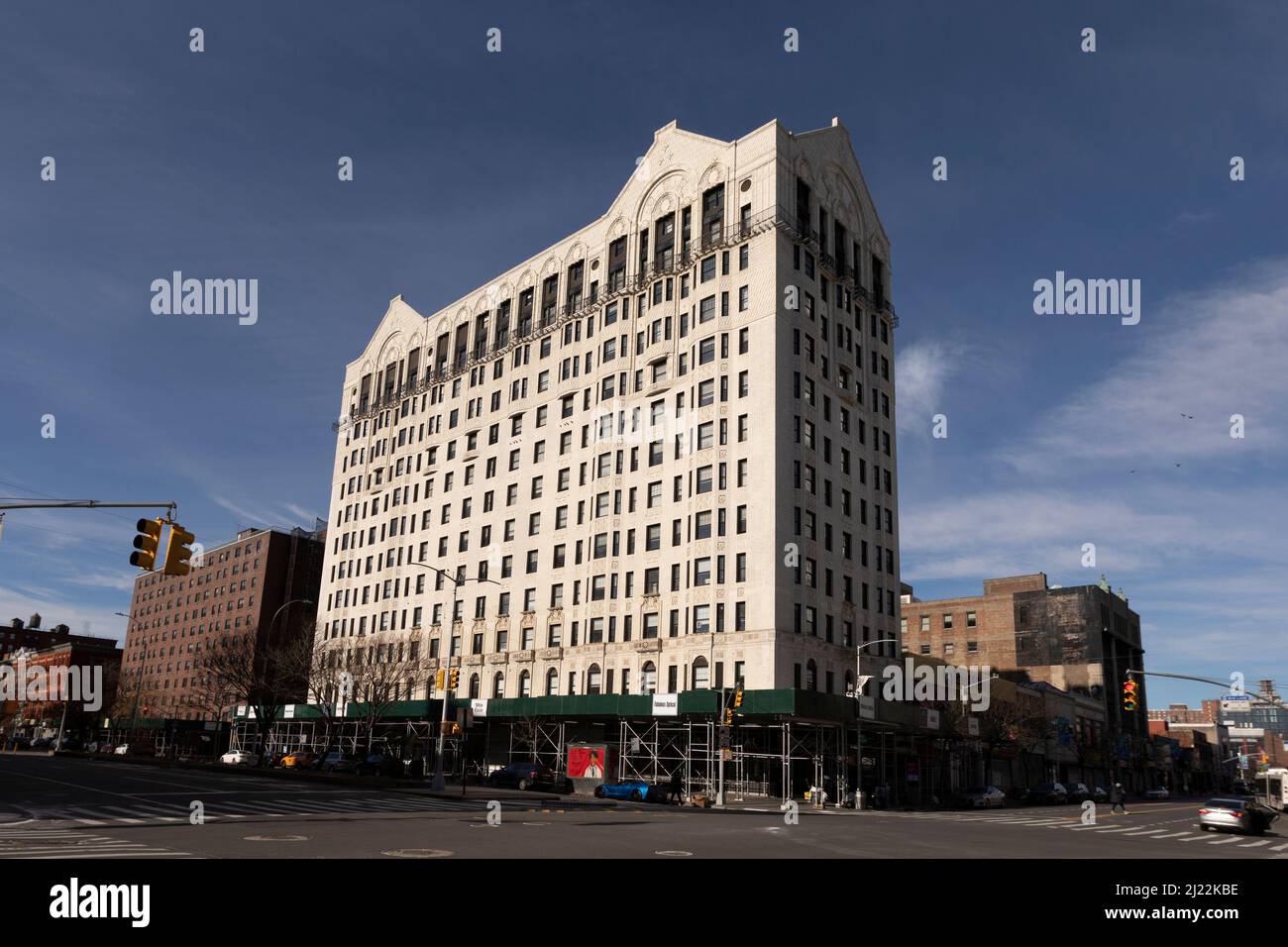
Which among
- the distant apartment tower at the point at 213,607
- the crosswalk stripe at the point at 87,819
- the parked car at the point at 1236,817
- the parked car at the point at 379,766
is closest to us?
the crosswalk stripe at the point at 87,819

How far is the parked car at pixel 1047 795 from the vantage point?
7000 cm

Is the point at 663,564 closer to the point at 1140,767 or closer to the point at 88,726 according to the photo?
the point at 1140,767

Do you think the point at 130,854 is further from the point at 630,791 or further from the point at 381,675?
the point at 381,675

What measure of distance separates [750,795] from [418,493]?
46.0m

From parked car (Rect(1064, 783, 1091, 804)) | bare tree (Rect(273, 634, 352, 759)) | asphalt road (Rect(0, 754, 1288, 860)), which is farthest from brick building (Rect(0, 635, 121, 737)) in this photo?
parked car (Rect(1064, 783, 1091, 804))

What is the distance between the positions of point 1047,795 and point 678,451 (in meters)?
39.0

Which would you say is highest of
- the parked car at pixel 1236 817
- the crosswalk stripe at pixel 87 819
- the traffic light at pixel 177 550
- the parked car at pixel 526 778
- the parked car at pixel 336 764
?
the traffic light at pixel 177 550

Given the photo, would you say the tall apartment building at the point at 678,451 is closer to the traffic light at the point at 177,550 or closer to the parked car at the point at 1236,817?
the parked car at the point at 1236,817

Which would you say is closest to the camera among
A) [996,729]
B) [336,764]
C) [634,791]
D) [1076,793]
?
[634,791]

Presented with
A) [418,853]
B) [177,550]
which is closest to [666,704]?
[418,853]

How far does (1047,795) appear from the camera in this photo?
7019 centimetres

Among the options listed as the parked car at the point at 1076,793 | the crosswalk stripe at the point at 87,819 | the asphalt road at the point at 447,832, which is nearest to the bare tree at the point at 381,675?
the asphalt road at the point at 447,832

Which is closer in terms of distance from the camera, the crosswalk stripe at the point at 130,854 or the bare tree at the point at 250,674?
the crosswalk stripe at the point at 130,854

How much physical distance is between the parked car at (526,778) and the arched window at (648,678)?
789 centimetres
